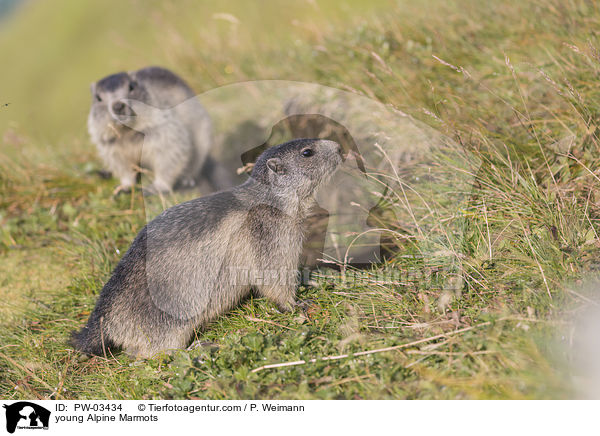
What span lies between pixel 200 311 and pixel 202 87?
620cm

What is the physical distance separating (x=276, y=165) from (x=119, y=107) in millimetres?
3328

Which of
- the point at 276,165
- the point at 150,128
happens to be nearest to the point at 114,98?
the point at 150,128

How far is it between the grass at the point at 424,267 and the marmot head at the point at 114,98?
110 centimetres

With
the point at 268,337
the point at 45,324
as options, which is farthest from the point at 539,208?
the point at 45,324

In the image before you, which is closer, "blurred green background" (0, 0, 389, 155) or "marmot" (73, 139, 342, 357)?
"marmot" (73, 139, 342, 357)

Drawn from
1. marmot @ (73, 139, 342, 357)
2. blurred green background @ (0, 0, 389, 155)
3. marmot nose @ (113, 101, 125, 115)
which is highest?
blurred green background @ (0, 0, 389, 155)

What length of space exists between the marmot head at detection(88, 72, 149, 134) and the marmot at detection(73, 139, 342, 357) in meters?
3.01

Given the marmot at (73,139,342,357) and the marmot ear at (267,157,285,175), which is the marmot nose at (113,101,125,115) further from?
the marmot ear at (267,157,285,175)

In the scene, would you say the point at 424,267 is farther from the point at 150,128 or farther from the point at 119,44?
the point at 119,44

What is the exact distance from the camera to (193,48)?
403 inches

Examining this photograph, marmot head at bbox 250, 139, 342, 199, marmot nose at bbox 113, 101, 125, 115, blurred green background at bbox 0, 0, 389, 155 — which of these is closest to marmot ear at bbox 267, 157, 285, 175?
marmot head at bbox 250, 139, 342, 199

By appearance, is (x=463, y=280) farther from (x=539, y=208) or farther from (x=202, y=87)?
(x=202, y=87)

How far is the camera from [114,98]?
22.6ft

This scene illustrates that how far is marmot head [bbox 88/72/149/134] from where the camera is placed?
6875 mm
